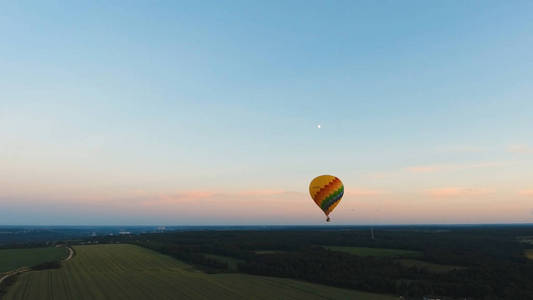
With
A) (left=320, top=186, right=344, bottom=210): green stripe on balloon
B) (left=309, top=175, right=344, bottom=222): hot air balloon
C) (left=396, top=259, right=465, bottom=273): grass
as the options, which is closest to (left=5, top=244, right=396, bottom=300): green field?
(left=320, top=186, right=344, bottom=210): green stripe on balloon

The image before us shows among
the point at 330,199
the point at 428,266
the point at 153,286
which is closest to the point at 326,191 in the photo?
the point at 330,199

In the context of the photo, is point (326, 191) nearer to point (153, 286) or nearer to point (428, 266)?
point (153, 286)

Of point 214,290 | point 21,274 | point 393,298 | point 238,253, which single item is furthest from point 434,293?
point 21,274

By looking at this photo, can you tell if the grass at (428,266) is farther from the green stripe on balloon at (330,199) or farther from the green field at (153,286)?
the green stripe on balloon at (330,199)

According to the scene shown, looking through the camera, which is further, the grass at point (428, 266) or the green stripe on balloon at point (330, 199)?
the grass at point (428, 266)

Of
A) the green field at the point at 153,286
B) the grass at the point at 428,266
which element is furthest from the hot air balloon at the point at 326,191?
the grass at the point at 428,266
